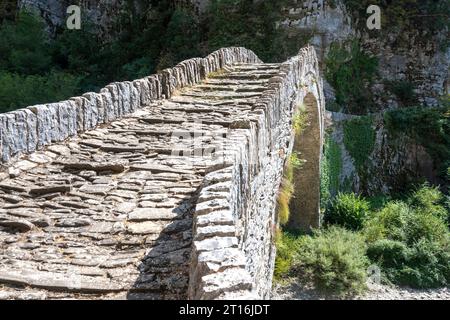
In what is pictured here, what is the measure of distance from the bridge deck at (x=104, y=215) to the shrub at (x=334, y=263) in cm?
666

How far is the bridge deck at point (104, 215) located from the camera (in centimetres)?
255

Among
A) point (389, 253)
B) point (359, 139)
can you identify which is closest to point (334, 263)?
point (389, 253)

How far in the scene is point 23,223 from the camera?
3.13m

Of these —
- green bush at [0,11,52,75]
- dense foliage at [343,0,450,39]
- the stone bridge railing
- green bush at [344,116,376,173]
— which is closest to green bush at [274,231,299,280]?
green bush at [344,116,376,173]

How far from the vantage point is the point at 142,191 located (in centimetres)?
372

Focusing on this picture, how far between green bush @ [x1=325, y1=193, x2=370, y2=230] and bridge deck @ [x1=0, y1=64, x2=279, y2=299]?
9446 mm

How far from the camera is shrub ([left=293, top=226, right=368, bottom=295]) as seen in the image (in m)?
10.8

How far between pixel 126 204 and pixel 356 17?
1591 cm

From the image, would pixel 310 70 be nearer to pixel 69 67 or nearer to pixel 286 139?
pixel 286 139

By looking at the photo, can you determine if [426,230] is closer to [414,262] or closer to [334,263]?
[414,262]

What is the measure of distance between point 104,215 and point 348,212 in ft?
38.2

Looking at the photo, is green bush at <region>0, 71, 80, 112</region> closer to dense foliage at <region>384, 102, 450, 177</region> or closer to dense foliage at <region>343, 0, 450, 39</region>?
dense foliage at <region>384, 102, 450, 177</region>

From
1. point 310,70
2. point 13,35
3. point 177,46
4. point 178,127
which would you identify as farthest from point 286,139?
point 13,35
